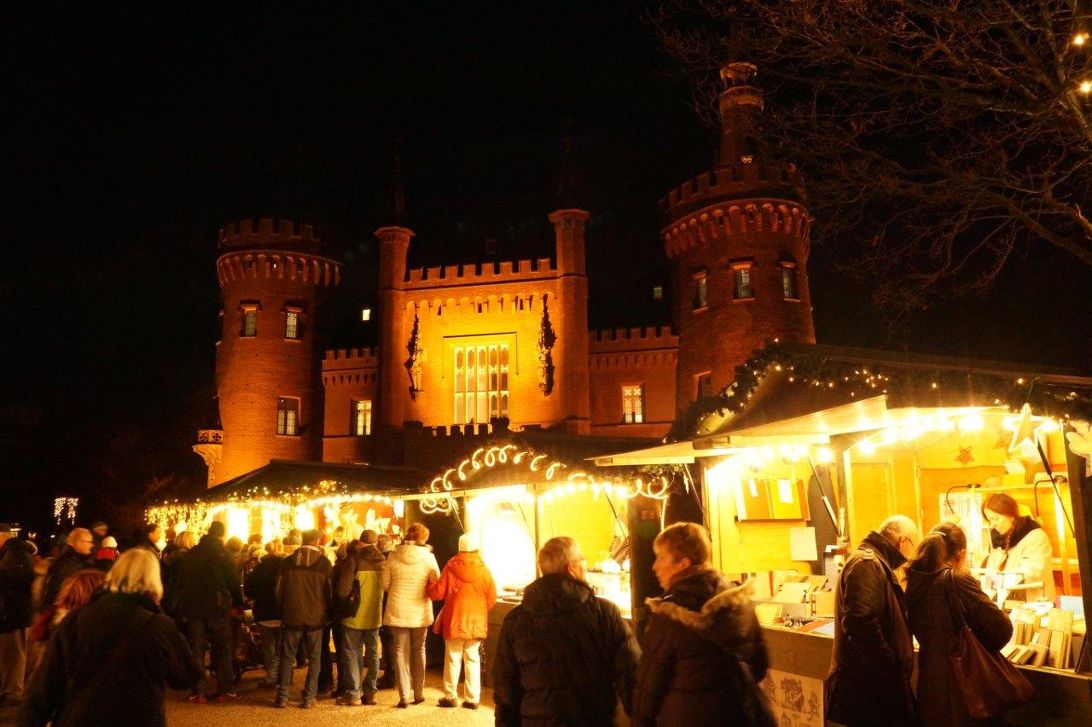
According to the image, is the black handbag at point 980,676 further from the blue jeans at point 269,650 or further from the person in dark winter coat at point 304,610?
the blue jeans at point 269,650

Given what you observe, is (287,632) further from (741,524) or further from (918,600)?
(918,600)

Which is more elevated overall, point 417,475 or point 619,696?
point 417,475

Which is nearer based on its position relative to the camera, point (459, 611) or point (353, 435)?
point (459, 611)

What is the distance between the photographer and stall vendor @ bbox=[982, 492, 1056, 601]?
6.18m

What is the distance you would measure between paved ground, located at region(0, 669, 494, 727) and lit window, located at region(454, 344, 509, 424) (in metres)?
23.8

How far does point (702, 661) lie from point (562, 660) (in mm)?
809

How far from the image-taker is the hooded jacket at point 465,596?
8.98 meters

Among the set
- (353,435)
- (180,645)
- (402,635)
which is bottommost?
(402,635)

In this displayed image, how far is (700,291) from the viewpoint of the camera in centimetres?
3044

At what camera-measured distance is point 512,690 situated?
4441mm

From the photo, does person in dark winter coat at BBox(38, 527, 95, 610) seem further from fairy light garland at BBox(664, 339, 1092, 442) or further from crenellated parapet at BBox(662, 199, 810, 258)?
crenellated parapet at BBox(662, 199, 810, 258)

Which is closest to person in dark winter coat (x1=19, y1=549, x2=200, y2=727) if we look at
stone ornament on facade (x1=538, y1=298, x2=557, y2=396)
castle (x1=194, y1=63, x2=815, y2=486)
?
castle (x1=194, y1=63, x2=815, y2=486)

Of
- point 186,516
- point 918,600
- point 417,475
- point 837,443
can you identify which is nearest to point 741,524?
point 837,443

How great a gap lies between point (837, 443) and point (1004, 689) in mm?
3279
